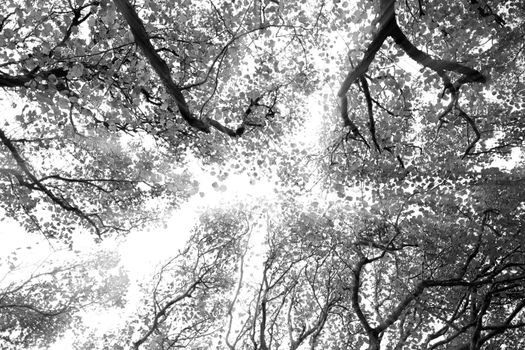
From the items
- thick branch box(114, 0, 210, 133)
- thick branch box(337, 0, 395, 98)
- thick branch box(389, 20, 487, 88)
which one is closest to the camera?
thick branch box(114, 0, 210, 133)

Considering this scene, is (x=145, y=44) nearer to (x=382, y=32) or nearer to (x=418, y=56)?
(x=382, y=32)

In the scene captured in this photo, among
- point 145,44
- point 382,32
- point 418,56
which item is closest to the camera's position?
point 145,44

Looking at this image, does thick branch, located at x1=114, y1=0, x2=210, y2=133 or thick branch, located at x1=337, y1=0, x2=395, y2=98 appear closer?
thick branch, located at x1=114, y1=0, x2=210, y2=133

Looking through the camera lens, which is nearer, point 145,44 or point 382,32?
point 145,44

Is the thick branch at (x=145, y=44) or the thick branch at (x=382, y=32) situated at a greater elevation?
the thick branch at (x=382, y=32)

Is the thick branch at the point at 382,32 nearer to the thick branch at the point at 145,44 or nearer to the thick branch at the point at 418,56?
the thick branch at the point at 418,56

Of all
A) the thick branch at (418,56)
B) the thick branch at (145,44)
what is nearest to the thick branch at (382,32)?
the thick branch at (418,56)

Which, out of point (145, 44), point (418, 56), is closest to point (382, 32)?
point (418, 56)

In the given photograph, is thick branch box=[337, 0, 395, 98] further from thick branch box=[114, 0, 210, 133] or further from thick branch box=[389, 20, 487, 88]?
thick branch box=[114, 0, 210, 133]

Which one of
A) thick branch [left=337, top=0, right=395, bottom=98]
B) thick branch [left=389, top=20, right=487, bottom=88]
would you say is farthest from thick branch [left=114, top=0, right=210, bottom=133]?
thick branch [left=389, top=20, right=487, bottom=88]

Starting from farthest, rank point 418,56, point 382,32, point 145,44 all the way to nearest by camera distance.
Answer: point 418,56, point 382,32, point 145,44

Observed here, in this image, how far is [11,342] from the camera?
1791cm

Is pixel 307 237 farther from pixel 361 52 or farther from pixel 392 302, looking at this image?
pixel 361 52

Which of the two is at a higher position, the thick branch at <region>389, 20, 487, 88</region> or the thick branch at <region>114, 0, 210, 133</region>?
the thick branch at <region>389, 20, 487, 88</region>
